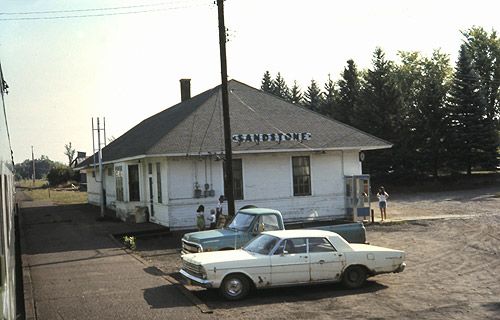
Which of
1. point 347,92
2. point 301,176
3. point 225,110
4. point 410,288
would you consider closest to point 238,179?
point 301,176

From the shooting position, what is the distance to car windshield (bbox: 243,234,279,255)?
12.0 meters

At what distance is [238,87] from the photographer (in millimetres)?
30891

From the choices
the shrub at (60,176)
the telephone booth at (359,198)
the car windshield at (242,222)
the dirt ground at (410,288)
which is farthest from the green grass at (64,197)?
the car windshield at (242,222)

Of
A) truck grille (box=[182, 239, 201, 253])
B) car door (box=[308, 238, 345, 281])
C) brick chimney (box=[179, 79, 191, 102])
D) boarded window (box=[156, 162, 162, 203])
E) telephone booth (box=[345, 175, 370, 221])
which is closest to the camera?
car door (box=[308, 238, 345, 281])

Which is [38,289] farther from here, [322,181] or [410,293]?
[322,181]

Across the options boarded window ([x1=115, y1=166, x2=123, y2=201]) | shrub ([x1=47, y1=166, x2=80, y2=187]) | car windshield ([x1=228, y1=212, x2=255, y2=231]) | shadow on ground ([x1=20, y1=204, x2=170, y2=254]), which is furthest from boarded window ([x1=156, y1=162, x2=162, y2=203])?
shrub ([x1=47, y1=166, x2=80, y2=187])

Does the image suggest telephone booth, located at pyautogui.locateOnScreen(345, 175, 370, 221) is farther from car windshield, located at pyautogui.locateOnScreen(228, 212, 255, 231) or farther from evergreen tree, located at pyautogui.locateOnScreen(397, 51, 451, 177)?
evergreen tree, located at pyautogui.locateOnScreen(397, 51, 451, 177)

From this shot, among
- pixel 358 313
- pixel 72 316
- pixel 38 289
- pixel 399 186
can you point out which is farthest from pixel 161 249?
pixel 399 186

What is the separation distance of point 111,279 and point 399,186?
40.2 metres

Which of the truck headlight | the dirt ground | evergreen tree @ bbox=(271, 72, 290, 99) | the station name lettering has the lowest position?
the dirt ground

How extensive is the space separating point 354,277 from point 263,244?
2.17 meters

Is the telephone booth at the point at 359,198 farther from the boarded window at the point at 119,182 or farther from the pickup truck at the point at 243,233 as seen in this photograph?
the boarded window at the point at 119,182

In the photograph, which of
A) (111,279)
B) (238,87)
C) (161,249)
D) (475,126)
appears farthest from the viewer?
(475,126)

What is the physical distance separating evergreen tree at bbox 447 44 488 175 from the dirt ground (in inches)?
1087
